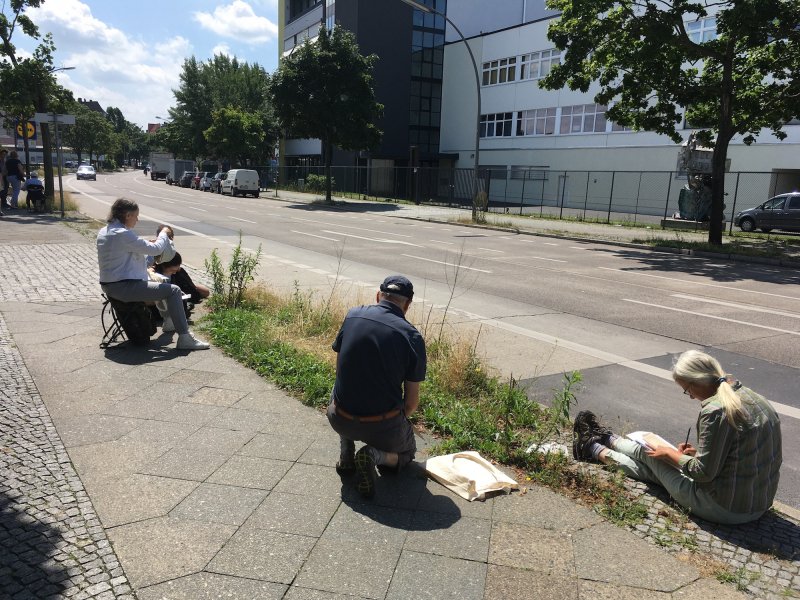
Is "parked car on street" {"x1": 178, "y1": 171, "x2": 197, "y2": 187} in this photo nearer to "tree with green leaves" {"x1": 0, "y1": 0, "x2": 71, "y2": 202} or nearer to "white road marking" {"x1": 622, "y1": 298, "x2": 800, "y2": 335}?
"tree with green leaves" {"x1": 0, "y1": 0, "x2": 71, "y2": 202}

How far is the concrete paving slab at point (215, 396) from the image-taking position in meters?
4.80

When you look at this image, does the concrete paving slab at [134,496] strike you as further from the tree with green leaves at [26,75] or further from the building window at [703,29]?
the building window at [703,29]

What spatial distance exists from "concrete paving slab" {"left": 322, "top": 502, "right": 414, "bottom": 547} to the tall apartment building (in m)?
47.9

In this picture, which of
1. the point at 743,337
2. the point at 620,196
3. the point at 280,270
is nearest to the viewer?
the point at 743,337

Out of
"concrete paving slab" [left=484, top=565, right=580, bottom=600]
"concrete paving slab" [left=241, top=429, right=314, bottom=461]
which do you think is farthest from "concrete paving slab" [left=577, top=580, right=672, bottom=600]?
"concrete paving slab" [left=241, top=429, right=314, bottom=461]

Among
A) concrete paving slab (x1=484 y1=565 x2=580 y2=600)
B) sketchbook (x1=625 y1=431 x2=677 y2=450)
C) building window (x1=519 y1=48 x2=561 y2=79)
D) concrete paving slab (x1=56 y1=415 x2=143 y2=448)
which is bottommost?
concrete paving slab (x1=56 y1=415 x2=143 y2=448)

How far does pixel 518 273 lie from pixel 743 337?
18.9 ft

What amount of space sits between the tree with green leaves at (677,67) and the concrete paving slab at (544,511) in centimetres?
1621

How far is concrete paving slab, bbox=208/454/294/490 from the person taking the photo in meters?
3.57

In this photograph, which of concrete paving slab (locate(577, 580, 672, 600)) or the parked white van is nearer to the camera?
concrete paving slab (locate(577, 580, 672, 600))

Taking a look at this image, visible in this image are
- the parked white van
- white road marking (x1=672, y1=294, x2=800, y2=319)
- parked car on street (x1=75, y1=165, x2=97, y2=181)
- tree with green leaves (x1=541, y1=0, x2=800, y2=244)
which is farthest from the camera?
parked car on street (x1=75, y1=165, x2=97, y2=181)

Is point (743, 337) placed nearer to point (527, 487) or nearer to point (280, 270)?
point (527, 487)

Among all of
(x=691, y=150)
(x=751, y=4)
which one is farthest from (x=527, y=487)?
(x=691, y=150)

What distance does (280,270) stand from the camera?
12383 mm
